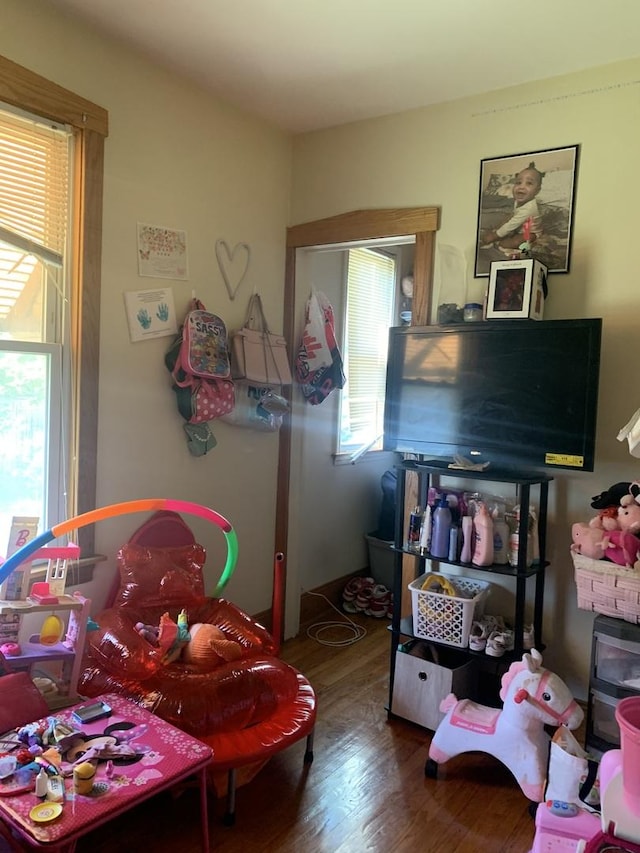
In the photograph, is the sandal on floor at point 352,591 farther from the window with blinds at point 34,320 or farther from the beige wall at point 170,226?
the window with blinds at point 34,320

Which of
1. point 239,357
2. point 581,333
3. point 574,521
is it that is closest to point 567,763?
point 574,521

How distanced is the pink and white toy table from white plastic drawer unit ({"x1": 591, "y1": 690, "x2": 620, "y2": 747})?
1.31m

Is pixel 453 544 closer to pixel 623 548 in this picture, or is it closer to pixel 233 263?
pixel 623 548

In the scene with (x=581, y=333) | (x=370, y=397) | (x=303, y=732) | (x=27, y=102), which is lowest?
(x=303, y=732)

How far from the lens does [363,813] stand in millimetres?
2053

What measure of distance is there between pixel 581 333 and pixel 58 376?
1.87 metres

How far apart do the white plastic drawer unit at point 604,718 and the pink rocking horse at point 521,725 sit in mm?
163

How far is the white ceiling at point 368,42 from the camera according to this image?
213cm

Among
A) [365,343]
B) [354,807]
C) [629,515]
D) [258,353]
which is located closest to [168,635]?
[354,807]

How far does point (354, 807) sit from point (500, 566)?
952 mm

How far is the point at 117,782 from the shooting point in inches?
61.6

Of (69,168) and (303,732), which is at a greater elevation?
(69,168)

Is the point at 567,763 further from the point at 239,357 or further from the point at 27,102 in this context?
the point at 27,102

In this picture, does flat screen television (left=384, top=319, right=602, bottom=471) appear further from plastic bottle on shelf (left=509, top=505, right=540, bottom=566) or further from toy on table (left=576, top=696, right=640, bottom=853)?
toy on table (left=576, top=696, right=640, bottom=853)
